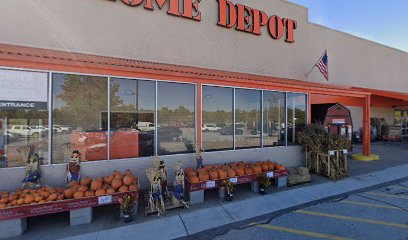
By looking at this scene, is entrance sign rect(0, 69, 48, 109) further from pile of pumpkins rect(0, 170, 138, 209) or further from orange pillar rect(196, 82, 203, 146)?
orange pillar rect(196, 82, 203, 146)

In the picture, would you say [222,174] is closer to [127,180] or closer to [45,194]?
[127,180]

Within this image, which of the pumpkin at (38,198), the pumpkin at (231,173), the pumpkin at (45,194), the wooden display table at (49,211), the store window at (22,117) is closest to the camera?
the wooden display table at (49,211)

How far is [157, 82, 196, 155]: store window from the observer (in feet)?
22.2

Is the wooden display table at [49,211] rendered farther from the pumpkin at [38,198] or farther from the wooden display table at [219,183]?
the wooden display table at [219,183]

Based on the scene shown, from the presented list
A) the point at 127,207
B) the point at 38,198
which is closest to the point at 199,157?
the point at 127,207

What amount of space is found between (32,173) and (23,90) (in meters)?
2.04

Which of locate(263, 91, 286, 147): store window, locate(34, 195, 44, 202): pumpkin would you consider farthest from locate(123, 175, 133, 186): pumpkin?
locate(263, 91, 286, 147): store window

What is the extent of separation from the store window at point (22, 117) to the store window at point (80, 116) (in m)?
0.26

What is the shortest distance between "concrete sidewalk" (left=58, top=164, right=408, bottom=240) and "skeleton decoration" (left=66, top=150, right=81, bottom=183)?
1760 mm

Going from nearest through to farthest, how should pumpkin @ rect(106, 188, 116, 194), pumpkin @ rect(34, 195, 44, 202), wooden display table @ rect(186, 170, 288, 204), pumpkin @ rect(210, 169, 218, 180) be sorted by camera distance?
1. pumpkin @ rect(34, 195, 44, 202)
2. pumpkin @ rect(106, 188, 116, 194)
3. wooden display table @ rect(186, 170, 288, 204)
4. pumpkin @ rect(210, 169, 218, 180)

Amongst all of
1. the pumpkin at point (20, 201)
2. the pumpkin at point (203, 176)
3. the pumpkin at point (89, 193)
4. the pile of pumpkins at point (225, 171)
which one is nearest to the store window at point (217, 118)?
the pile of pumpkins at point (225, 171)

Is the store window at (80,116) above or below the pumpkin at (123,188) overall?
above

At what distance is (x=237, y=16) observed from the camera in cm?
988

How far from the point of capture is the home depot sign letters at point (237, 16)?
27.4ft
